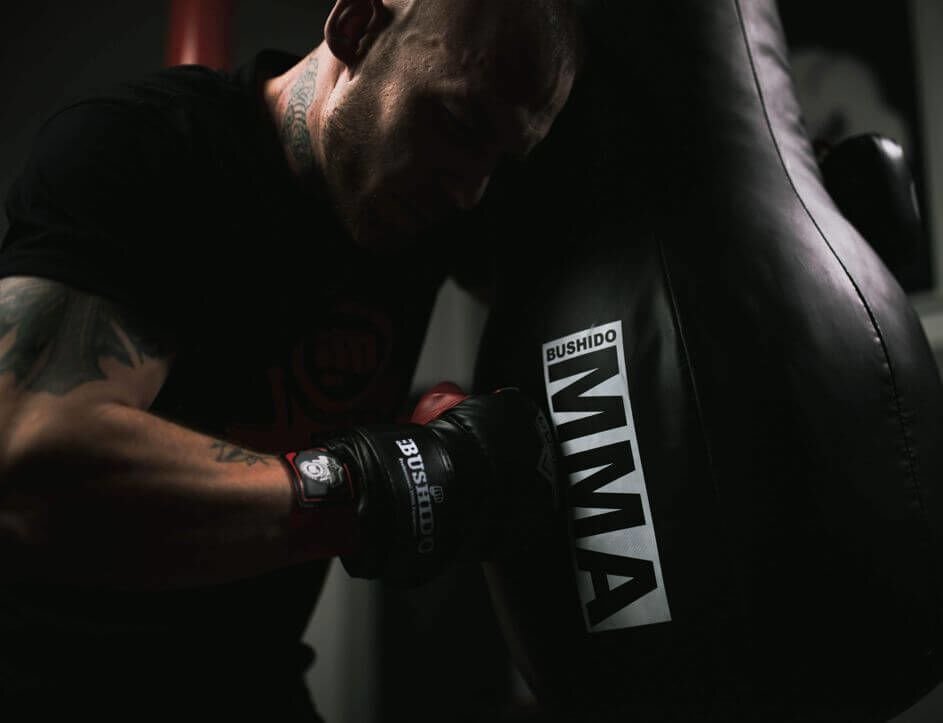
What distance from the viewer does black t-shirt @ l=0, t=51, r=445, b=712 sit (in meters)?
0.73

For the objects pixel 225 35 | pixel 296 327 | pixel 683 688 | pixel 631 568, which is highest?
pixel 225 35

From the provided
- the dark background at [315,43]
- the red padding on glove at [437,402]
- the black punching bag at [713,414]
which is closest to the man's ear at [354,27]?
the black punching bag at [713,414]

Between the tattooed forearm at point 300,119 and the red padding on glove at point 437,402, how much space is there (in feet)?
0.95

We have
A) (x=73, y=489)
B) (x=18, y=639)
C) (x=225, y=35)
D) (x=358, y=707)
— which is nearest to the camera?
(x=73, y=489)

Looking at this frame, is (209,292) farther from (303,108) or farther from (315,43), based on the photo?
(315,43)

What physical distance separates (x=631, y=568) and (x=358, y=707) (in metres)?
1.51

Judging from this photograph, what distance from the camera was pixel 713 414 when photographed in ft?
2.45

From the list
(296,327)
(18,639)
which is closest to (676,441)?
(296,327)

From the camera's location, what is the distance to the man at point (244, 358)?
64 cm

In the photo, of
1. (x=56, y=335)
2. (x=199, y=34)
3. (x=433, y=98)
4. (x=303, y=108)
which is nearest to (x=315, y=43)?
(x=199, y=34)

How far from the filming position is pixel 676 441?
2.46 feet

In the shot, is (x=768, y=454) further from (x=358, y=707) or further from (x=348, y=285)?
(x=358, y=707)

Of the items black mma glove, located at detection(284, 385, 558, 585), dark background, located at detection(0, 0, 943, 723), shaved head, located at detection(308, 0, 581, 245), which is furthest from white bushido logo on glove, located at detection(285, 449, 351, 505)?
dark background, located at detection(0, 0, 943, 723)

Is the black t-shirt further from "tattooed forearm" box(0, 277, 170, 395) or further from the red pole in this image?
the red pole
